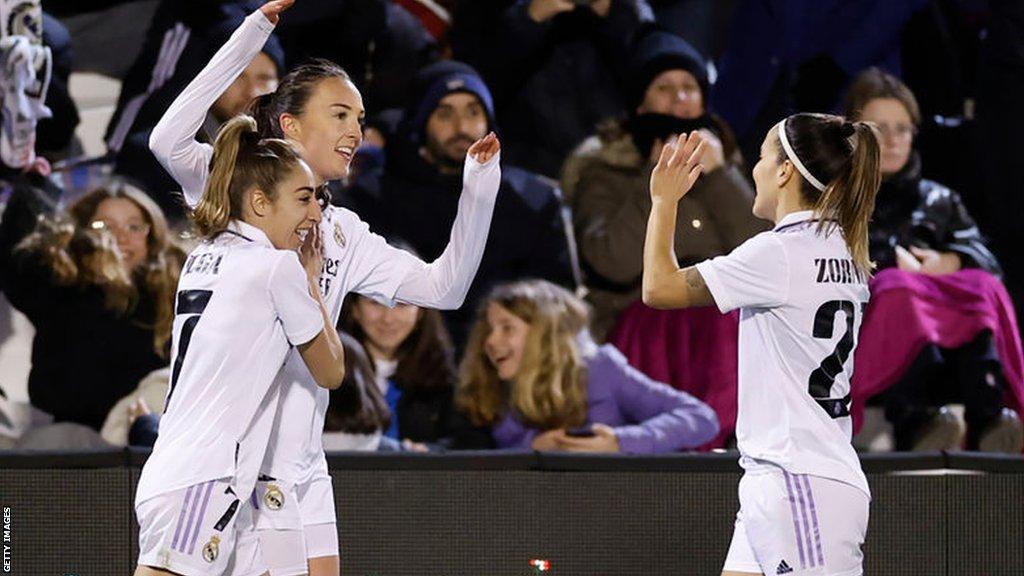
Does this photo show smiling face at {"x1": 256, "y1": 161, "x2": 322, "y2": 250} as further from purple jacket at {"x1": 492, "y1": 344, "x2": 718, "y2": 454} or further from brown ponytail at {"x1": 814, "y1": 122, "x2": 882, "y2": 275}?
purple jacket at {"x1": 492, "y1": 344, "x2": 718, "y2": 454}

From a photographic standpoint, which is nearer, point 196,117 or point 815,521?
point 815,521

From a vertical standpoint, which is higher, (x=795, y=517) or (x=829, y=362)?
(x=829, y=362)

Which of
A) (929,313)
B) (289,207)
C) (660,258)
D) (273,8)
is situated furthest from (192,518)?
(929,313)

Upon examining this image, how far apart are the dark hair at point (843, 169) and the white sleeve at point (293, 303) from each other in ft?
3.82

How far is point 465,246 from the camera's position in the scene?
447 centimetres

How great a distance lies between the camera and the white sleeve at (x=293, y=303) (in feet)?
12.6

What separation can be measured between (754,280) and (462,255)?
0.81 meters

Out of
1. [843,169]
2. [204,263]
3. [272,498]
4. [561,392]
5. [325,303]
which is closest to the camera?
[204,263]

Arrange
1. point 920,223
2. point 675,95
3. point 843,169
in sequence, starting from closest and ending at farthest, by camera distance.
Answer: point 843,169
point 920,223
point 675,95

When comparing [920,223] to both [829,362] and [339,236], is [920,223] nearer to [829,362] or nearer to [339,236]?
[829,362]

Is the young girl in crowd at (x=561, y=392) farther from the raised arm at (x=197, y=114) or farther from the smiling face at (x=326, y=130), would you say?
the raised arm at (x=197, y=114)

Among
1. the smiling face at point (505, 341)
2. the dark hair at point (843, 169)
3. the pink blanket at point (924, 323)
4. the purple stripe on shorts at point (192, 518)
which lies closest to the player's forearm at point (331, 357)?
the purple stripe on shorts at point (192, 518)

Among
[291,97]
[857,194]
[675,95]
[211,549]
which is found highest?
[675,95]

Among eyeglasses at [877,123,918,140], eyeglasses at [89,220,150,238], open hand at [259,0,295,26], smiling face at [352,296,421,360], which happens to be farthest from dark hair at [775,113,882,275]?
eyeglasses at [89,220,150,238]
